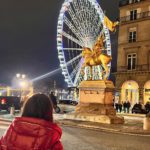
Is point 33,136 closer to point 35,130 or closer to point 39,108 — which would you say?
point 35,130

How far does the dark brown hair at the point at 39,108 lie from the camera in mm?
3648

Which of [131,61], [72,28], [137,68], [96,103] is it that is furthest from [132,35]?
[96,103]

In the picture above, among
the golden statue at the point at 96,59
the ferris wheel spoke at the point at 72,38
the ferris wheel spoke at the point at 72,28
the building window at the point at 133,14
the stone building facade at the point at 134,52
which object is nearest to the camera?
the golden statue at the point at 96,59

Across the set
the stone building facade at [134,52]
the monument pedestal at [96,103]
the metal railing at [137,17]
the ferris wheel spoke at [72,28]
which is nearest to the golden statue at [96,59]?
the monument pedestal at [96,103]

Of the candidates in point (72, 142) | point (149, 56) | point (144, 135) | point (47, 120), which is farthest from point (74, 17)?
point (47, 120)

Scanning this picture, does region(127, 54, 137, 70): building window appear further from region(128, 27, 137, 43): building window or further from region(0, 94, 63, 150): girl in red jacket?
region(0, 94, 63, 150): girl in red jacket

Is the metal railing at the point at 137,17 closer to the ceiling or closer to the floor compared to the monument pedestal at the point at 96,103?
closer to the ceiling

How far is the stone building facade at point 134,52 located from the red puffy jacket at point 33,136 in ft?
147

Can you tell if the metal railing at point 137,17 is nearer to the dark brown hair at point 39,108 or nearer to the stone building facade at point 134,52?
the stone building facade at point 134,52

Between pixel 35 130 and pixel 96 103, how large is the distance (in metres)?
19.0

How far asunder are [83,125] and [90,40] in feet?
50.6

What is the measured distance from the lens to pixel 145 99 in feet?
157

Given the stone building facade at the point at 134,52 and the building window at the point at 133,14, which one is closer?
the stone building facade at the point at 134,52

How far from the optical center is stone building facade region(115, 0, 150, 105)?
4816 cm
